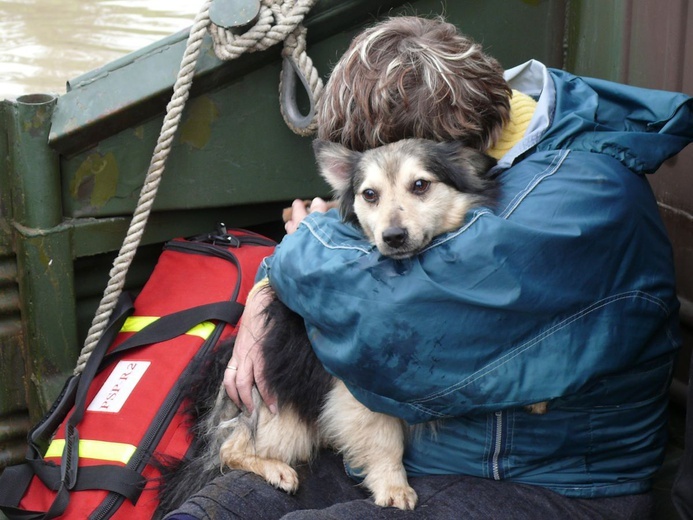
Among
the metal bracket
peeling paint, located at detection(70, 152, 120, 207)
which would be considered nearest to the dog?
the metal bracket

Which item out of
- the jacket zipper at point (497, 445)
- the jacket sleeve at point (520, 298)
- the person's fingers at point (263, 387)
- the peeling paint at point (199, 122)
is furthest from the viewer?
the peeling paint at point (199, 122)

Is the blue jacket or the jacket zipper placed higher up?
the blue jacket

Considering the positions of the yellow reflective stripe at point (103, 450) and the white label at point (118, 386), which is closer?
the yellow reflective stripe at point (103, 450)

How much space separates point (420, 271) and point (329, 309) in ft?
0.78

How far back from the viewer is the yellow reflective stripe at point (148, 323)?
2705 mm

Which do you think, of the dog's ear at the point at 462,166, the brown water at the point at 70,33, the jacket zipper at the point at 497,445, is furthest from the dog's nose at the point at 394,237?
the brown water at the point at 70,33

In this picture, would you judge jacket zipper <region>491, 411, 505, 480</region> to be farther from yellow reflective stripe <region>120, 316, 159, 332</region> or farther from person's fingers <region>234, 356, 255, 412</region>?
yellow reflective stripe <region>120, 316, 159, 332</region>

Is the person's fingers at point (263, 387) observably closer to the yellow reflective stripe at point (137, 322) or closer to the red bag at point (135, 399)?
the red bag at point (135, 399)

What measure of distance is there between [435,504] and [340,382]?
1.34 feet

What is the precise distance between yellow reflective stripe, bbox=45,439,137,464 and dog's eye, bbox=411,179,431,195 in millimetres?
1079

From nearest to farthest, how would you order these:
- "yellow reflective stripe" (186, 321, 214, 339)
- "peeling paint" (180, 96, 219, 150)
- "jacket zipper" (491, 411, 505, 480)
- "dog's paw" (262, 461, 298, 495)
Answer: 1. "jacket zipper" (491, 411, 505, 480)
2. "dog's paw" (262, 461, 298, 495)
3. "yellow reflective stripe" (186, 321, 214, 339)
4. "peeling paint" (180, 96, 219, 150)

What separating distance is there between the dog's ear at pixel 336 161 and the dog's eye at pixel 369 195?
8 centimetres

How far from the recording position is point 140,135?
288 cm

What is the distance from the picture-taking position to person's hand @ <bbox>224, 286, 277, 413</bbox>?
2379 millimetres
